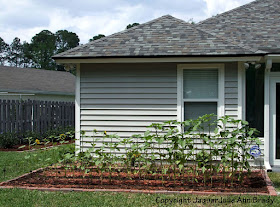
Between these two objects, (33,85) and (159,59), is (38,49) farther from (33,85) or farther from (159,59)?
(159,59)

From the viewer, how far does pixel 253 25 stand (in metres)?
9.70

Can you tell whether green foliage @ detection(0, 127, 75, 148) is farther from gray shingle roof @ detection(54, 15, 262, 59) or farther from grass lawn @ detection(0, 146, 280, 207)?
grass lawn @ detection(0, 146, 280, 207)

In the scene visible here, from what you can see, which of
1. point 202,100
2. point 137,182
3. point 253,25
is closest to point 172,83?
point 202,100

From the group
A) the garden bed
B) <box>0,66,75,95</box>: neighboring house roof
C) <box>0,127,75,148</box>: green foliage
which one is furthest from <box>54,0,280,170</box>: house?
<box>0,66,75,95</box>: neighboring house roof

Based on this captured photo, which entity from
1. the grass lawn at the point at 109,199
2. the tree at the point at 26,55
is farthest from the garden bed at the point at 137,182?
the tree at the point at 26,55

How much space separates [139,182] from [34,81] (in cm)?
1532

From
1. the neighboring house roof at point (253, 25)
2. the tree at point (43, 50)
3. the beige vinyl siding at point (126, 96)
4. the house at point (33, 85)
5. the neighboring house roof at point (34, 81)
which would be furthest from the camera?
the tree at point (43, 50)

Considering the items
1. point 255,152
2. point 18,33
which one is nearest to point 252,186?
point 255,152

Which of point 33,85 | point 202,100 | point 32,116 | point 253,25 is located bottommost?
point 32,116

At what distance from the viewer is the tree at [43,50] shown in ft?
164

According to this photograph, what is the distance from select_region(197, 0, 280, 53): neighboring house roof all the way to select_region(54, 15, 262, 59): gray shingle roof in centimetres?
78

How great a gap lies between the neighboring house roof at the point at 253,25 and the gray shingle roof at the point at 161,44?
0.78 meters

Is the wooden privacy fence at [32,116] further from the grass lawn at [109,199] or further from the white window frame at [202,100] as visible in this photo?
the grass lawn at [109,199]

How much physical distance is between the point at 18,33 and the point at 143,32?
51.4 meters
